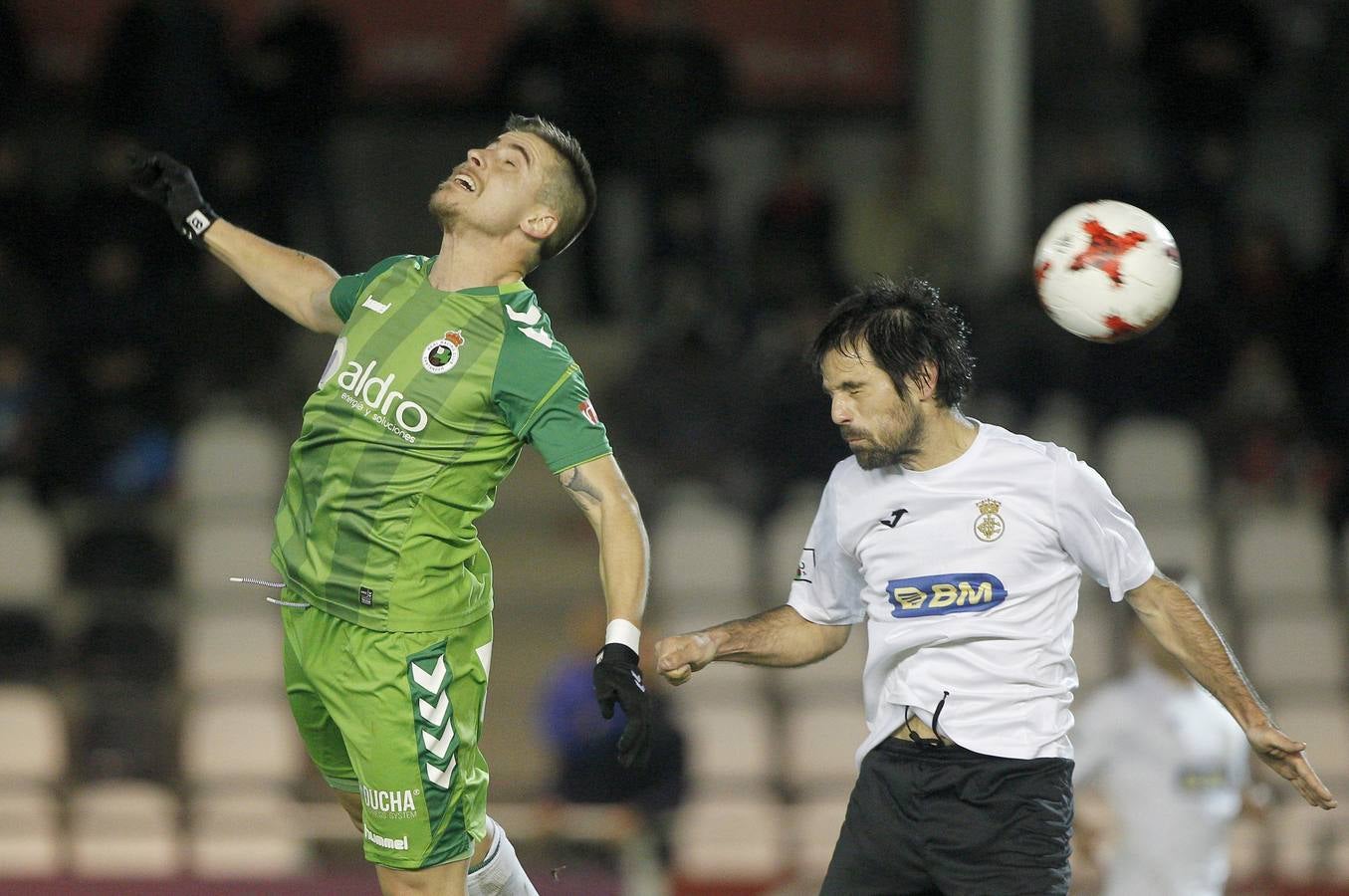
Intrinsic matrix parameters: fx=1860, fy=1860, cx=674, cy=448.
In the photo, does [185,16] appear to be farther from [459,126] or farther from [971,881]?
[971,881]

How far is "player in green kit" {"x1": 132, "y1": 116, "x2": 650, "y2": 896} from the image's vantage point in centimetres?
431

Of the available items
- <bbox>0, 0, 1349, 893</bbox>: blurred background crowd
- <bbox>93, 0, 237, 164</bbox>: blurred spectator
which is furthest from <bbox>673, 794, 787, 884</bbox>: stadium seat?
<bbox>93, 0, 237, 164</bbox>: blurred spectator

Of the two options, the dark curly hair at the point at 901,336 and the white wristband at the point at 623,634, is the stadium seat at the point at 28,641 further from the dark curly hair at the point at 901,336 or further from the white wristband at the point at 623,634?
the dark curly hair at the point at 901,336

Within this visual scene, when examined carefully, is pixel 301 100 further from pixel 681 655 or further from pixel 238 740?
pixel 681 655

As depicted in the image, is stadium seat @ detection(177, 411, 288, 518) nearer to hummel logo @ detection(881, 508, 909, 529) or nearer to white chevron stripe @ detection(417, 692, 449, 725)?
white chevron stripe @ detection(417, 692, 449, 725)

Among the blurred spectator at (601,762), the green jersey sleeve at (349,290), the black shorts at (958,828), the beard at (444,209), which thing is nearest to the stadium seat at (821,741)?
the blurred spectator at (601,762)

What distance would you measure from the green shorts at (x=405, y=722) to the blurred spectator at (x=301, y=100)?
646 centimetres

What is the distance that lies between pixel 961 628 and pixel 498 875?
4.37 feet

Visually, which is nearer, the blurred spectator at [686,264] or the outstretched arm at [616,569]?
the outstretched arm at [616,569]

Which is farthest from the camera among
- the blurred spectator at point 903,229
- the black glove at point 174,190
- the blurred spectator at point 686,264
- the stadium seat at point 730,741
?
the blurred spectator at point 903,229

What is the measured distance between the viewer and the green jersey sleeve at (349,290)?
4.59 meters

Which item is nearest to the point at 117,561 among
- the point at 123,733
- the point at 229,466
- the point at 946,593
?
the point at 229,466

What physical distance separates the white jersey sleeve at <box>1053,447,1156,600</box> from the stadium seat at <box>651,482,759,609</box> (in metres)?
4.98

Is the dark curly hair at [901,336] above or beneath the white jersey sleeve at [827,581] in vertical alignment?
above
